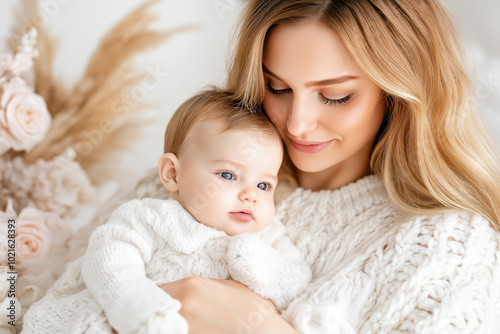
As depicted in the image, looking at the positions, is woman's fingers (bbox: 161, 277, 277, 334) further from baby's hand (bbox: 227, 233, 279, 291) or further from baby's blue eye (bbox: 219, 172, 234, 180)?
baby's blue eye (bbox: 219, 172, 234, 180)

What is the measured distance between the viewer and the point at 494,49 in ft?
8.16

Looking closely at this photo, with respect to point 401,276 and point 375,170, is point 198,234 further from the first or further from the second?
point 375,170

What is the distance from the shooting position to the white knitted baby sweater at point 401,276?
1656 mm

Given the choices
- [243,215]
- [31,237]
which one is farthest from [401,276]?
[31,237]

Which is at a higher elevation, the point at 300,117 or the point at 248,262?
the point at 300,117

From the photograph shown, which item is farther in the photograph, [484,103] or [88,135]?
[88,135]

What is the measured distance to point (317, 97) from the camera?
189cm

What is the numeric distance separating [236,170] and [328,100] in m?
0.39

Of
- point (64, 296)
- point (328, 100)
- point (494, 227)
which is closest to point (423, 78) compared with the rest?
point (328, 100)

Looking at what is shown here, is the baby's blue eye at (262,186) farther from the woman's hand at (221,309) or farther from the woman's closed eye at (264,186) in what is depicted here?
the woman's hand at (221,309)

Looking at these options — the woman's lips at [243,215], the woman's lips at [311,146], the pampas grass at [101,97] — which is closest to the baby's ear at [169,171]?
the woman's lips at [243,215]

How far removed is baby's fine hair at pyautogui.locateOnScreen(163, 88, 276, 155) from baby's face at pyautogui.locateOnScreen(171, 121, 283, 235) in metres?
0.03

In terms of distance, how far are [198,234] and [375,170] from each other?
0.79m

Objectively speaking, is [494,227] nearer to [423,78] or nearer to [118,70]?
[423,78]
